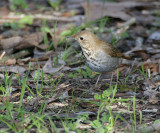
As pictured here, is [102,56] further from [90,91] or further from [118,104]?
[118,104]

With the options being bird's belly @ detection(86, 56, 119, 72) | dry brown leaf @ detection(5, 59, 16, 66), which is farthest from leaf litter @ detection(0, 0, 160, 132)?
bird's belly @ detection(86, 56, 119, 72)

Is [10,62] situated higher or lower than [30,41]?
lower

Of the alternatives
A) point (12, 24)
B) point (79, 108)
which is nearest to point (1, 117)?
point (79, 108)

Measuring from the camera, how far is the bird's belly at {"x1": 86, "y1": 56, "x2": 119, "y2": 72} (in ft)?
15.9

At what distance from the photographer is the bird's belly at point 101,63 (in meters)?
4.84

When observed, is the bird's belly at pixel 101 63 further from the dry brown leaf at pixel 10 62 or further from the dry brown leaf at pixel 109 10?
the dry brown leaf at pixel 109 10

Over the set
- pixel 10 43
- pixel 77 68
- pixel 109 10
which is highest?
pixel 109 10

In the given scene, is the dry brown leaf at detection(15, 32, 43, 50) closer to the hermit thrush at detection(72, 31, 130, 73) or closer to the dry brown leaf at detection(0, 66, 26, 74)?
the dry brown leaf at detection(0, 66, 26, 74)

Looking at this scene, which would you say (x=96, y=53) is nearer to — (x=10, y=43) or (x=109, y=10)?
(x=10, y=43)

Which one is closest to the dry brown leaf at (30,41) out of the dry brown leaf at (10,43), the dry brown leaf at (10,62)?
the dry brown leaf at (10,43)

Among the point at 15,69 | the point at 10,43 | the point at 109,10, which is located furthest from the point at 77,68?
the point at 109,10

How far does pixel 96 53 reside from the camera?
4.93m

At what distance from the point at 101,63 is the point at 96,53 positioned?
185 mm

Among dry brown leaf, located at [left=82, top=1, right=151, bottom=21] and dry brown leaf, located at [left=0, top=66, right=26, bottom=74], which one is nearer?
dry brown leaf, located at [left=0, top=66, right=26, bottom=74]
